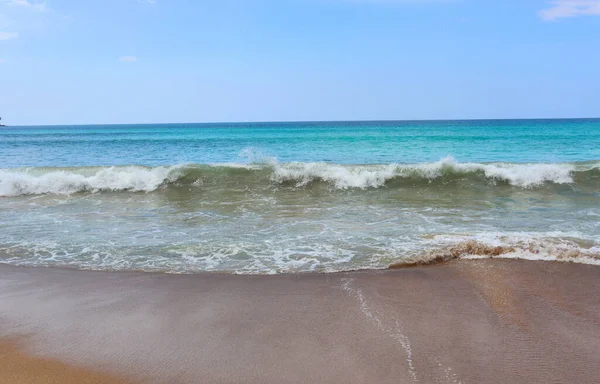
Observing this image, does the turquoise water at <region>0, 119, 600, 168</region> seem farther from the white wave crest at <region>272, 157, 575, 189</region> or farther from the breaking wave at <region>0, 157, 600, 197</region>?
the white wave crest at <region>272, 157, 575, 189</region>

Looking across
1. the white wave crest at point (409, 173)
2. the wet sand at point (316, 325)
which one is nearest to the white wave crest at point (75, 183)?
the white wave crest at point (409, 173)

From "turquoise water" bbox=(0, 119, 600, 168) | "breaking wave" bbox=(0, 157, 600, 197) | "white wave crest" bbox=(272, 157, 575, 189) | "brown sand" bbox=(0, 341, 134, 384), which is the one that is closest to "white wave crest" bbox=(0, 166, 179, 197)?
"breaking wave" bbox=(0, 157, 600, 197)

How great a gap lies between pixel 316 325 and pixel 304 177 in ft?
32.8

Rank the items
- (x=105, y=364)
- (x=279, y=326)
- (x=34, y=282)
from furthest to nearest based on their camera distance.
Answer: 1. (x=34, y=282)
2. (x=279, y=326)
3. (x=105, y=364)

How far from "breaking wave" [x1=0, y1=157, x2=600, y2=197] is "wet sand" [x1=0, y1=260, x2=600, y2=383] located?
8097mm

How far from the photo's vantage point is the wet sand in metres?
2.91

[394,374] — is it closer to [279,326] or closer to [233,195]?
[279,326]

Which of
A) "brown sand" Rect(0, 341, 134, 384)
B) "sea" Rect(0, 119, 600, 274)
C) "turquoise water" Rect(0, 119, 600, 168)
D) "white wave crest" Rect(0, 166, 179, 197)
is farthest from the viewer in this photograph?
"turquoise water" Rect(0, 119, 600, 168)

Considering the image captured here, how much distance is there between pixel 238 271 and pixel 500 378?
3.11 m

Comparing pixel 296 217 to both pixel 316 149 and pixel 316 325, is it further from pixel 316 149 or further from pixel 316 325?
pixel 316 149

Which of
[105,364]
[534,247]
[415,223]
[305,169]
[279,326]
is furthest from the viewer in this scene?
[305,169]

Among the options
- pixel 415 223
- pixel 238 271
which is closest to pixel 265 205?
pixel 415 223

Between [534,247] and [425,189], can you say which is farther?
[425,189]

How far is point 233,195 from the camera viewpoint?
37.4ft
